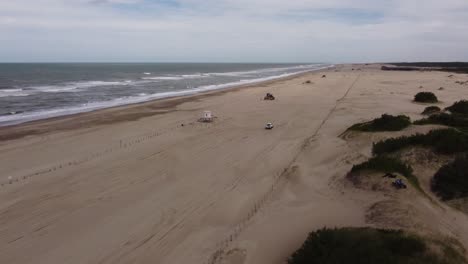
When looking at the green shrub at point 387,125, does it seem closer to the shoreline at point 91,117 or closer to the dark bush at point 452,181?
the dark bush at point 452,181

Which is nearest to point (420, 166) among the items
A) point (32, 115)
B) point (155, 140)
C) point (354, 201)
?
point (354, 201)

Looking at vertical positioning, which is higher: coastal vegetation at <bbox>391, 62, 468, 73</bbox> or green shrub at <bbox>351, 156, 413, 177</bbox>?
green shrub at <bbox>351, 156, 413, 177</bbox>

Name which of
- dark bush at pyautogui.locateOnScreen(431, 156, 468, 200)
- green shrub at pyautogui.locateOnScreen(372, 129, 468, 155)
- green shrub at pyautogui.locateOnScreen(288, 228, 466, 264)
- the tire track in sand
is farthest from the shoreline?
dark bush at pyautogui.locateOnScreen(431, 156, 468, 200)

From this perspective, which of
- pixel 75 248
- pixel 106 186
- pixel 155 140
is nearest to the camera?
pixel 75 248

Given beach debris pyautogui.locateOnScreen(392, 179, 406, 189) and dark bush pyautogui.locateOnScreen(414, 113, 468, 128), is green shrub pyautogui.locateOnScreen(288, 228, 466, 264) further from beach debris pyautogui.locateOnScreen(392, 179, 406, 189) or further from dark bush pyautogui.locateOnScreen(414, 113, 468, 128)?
dark bush pyautogui.locateOnScreen(414, 113, 468, 128)

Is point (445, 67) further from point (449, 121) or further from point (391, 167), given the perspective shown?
point (391, 167)

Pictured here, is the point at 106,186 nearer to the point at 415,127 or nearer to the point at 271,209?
the point at 271,209
